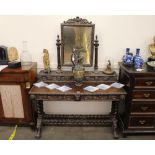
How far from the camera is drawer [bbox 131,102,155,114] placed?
2.74 metres

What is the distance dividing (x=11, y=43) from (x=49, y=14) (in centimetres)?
88

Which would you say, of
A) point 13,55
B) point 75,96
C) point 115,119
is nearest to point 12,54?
Answer: point 13,55

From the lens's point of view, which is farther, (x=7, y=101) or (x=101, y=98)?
(x=7, y=101)

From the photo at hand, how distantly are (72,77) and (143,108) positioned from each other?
1.31 metres

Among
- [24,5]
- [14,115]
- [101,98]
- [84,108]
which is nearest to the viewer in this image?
[101,98]

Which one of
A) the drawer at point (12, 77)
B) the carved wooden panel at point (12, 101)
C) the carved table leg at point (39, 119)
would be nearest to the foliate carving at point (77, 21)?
the drawer at point (12, 77)

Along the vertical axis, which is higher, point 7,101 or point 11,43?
point 11,43

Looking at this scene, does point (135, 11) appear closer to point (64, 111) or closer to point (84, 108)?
point (84, 108)

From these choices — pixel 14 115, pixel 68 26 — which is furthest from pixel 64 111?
pixel 68 26

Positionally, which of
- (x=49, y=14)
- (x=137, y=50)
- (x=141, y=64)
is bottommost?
(x=141, y=64)

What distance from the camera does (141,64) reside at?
2770mm

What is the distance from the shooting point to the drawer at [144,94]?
266 centimetres

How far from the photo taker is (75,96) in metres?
2.63

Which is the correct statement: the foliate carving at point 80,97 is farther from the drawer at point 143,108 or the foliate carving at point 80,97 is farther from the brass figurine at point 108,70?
the brass figurine at point 108,70
